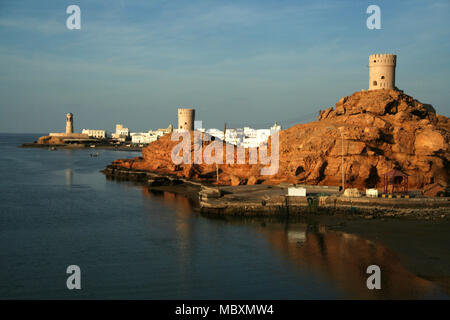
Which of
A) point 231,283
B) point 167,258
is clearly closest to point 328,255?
point 231,283

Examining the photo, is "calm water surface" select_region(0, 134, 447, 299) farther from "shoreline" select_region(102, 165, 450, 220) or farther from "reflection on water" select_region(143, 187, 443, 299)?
"shoreline" select_region(102, 165, 450, 220)

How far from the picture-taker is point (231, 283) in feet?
77.0

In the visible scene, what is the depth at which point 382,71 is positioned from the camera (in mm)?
53938

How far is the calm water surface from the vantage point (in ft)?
73.6

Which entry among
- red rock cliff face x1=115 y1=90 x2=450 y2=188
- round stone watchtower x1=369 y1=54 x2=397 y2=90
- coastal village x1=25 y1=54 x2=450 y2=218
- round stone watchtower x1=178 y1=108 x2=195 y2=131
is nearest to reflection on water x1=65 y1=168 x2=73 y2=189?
coastal village x1=25 y1=54 x2=450 y2=218

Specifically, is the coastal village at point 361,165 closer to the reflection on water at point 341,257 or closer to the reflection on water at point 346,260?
the reflection on water at point 341,257

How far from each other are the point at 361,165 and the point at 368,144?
10.9 feet

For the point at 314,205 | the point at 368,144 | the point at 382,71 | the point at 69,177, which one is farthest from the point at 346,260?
the point at 69,177

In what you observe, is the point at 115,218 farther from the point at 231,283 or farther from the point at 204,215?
the point at 231,283

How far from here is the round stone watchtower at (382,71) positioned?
5338 centimetres

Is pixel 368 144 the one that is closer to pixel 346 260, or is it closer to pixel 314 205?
pixel 314 205
